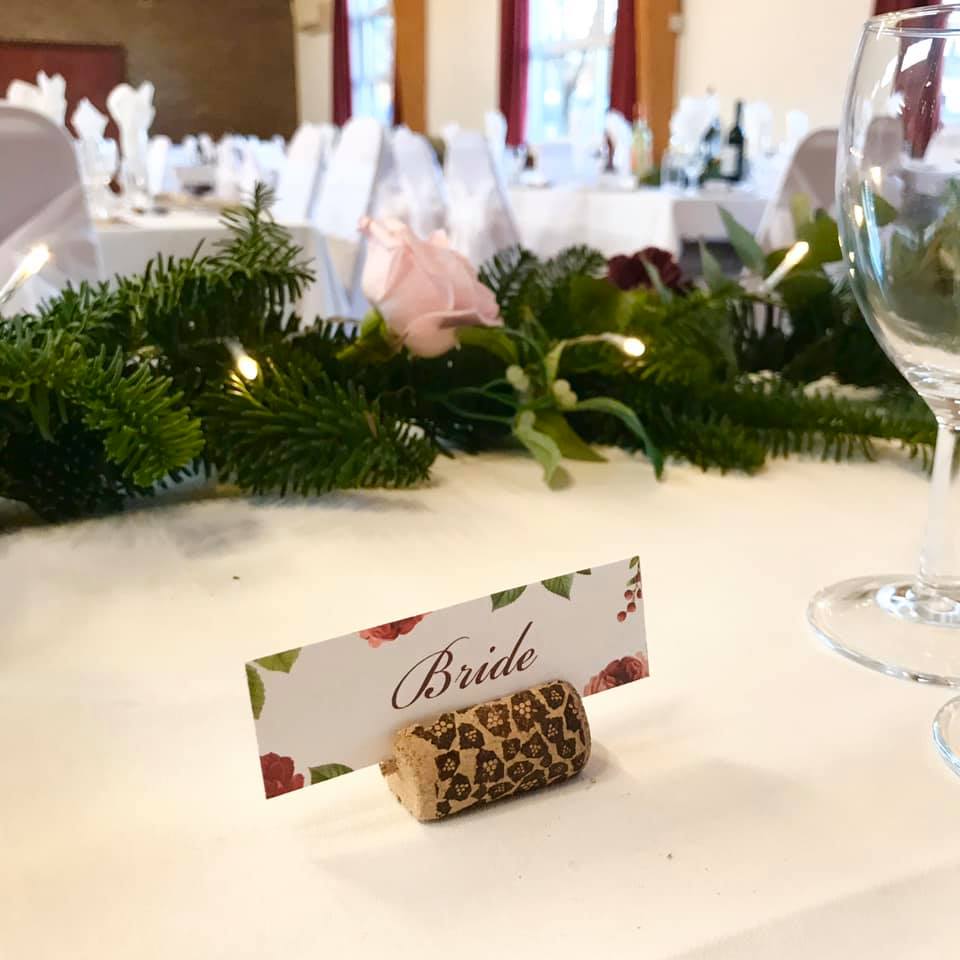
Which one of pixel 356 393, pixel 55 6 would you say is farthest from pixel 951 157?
pixel 55 6

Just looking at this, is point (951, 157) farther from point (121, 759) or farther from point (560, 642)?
point (121, 759)

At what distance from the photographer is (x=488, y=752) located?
0.29 m

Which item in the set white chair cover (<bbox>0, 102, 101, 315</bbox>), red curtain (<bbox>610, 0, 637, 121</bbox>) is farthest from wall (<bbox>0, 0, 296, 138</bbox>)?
white chair cover (<bbox>0, 102, 101, 315</bbox>)

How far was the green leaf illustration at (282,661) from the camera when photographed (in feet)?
0.89

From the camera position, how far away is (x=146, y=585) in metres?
0.45

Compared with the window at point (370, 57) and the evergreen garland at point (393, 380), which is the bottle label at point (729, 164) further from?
the window at point (370, 57)

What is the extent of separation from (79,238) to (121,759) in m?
0.91

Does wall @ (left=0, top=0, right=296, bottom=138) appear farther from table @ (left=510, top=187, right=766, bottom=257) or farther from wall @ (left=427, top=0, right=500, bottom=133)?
table @ (left=510, top=187, right=766, bottom=257)

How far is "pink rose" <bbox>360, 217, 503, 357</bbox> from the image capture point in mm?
595

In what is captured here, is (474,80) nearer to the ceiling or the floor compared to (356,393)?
nearer to the ceiling

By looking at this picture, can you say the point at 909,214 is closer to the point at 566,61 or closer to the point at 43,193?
the point at 43,193

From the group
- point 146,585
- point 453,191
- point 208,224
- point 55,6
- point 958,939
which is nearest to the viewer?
point 958,939

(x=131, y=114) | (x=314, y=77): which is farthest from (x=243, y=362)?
(x=314, y=77)

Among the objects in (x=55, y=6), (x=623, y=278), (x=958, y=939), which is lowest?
(x=958, y=939)
